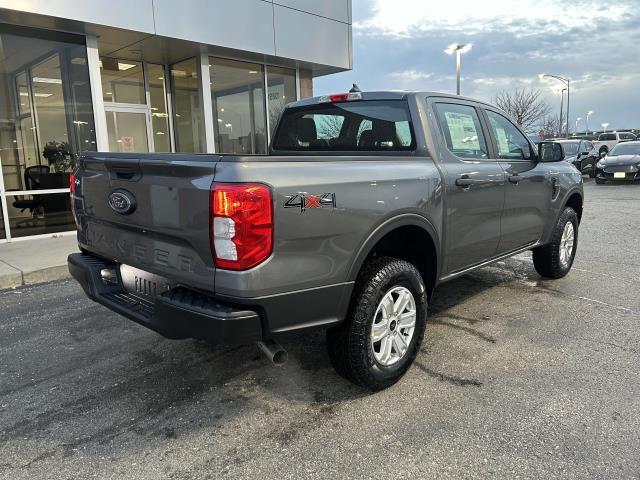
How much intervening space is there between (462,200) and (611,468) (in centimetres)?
193

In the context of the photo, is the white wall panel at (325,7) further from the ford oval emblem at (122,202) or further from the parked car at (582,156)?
the parked car at (582,156)

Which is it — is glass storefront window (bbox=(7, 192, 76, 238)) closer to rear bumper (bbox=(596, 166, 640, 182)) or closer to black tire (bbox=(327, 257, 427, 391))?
black tire (bbox=(327, 257, 427, 391))

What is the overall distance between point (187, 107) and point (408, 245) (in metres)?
9.65

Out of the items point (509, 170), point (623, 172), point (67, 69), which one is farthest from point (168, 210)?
point (623, 172)

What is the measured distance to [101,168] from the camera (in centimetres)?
306

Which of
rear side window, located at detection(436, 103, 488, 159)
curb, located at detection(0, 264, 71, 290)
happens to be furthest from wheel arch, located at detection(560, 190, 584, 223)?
curb, located at detection(0, 264, 71, 290)

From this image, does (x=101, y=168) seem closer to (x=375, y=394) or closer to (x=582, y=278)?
(x=375, y=394)

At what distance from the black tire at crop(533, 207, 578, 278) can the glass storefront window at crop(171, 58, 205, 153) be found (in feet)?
27.3

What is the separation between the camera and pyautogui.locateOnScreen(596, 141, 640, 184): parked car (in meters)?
16.9

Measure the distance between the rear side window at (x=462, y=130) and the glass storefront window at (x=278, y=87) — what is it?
350 inches

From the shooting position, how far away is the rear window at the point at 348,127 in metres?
3.68

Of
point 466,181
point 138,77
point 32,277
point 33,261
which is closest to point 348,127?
point 466,181

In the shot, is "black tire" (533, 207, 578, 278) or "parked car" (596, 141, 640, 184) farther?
"parked car" (596, 141, 640, 184)

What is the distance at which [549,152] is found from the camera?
16.0ft
